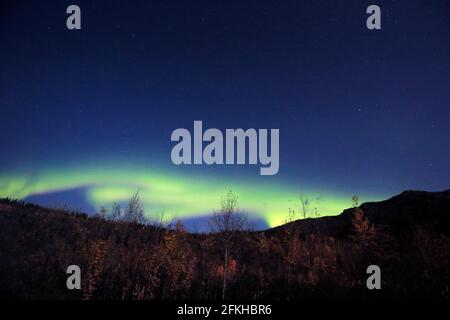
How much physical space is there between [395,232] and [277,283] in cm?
3419

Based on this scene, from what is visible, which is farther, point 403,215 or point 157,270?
point 403,215

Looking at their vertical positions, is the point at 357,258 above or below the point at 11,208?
below

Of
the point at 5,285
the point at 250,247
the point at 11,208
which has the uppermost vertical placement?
the point at 11,208

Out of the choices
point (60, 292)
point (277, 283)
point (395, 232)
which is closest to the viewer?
point (60, 292)

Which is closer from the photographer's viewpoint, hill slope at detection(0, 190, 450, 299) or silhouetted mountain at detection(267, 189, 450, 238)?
hill slope at detection(0, 190, 450, 299)

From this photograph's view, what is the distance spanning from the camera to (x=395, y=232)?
149ft

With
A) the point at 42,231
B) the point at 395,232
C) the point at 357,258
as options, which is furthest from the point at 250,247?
the point at 42,231

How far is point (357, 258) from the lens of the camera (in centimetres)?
2800

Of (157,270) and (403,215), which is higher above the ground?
(403,215)

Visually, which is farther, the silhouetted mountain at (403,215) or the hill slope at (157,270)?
the silhouetted mountain at (403,215)
